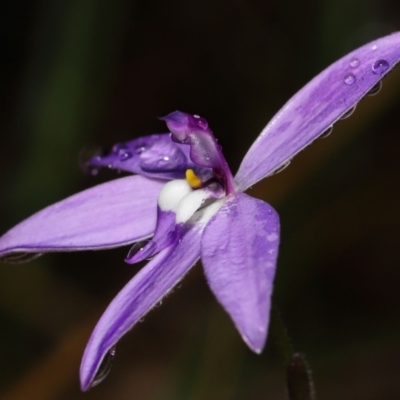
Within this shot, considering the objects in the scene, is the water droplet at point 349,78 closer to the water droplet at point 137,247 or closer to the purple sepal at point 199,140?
the purple sepal at point 199,140

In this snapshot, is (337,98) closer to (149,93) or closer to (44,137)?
(44,137)

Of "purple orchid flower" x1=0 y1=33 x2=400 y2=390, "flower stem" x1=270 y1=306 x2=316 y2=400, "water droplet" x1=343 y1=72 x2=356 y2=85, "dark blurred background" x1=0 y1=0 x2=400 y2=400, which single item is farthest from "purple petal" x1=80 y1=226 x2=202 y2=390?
"dark blurred background" x1=0 y1=0 x2=400 y2=400

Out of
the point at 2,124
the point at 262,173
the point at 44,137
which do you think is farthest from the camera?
the point at 2,124

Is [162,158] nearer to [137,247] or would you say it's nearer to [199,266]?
[137,247]

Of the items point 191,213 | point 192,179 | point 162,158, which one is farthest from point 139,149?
point 191,213

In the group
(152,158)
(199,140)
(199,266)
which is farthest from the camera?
(199,266)

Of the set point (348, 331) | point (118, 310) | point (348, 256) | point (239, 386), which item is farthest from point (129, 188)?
point (348, 256)
